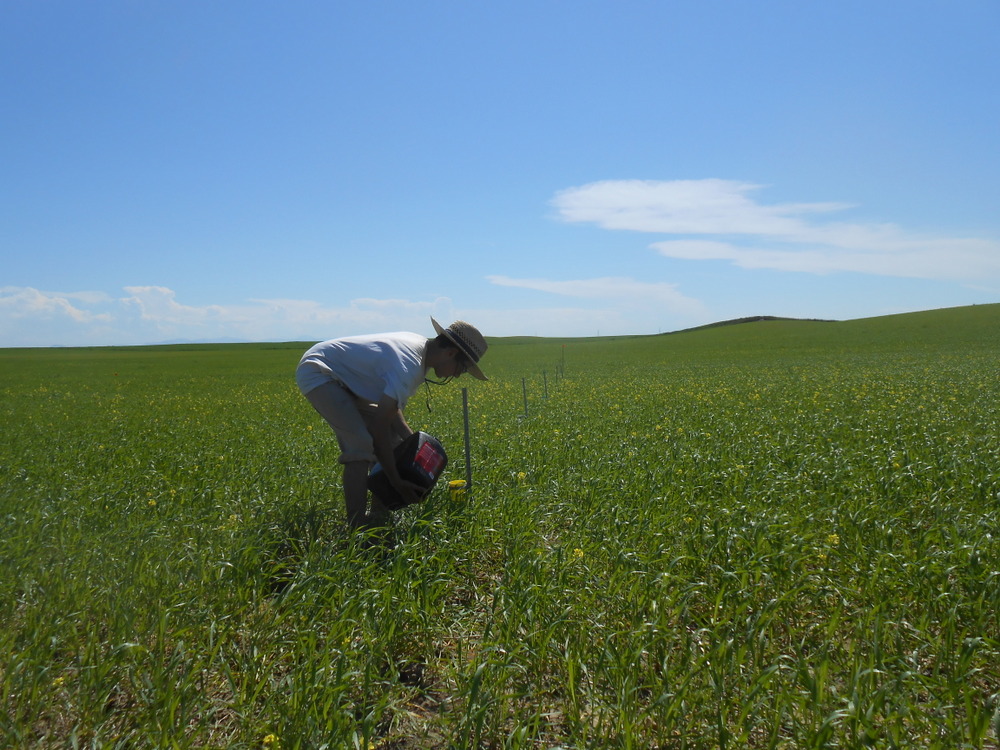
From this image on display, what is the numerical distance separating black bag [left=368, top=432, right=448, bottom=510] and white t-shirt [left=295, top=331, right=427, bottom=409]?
17.8 inches

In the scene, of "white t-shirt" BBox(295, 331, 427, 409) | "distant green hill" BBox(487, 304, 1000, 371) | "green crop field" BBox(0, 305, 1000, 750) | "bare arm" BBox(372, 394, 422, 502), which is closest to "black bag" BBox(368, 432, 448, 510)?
"bare arm" BBox(372, 394, 422, 502)

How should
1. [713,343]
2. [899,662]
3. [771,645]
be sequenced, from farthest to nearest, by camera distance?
[713,343] < [771,645] < [899,662]

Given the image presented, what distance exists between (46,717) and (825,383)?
19.3 meters

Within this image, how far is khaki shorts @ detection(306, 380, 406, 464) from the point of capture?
4.73m

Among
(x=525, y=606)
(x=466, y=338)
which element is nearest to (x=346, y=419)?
(x=466, y=338)

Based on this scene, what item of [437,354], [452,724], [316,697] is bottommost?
[452,724]

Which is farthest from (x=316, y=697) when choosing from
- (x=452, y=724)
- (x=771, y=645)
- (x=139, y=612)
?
(x=771, y=645)

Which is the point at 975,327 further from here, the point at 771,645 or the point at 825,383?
the point at 771,645

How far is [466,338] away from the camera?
4801mm

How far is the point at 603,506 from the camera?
558 cm

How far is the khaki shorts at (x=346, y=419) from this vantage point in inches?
186

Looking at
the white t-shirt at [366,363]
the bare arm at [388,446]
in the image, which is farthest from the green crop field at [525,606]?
the white t-shirt at [366,363]

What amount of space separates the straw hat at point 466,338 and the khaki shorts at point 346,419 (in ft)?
2.74

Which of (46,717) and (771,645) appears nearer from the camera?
(46,717)
